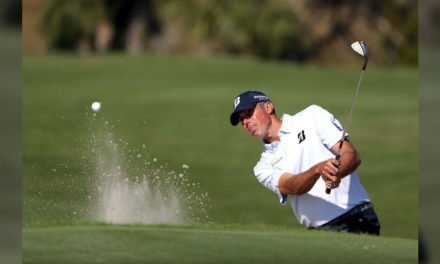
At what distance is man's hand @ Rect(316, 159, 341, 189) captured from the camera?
4562mm

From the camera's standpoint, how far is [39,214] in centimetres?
624

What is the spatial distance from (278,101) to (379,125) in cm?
343

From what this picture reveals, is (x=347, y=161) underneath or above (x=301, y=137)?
underneath

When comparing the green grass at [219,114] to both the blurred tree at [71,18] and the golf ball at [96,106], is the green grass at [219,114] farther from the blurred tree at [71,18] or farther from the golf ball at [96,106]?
the golf ball at [96,106]

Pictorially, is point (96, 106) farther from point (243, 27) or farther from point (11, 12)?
point (243, 27)

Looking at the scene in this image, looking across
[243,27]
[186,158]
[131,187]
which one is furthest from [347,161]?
[243,27]

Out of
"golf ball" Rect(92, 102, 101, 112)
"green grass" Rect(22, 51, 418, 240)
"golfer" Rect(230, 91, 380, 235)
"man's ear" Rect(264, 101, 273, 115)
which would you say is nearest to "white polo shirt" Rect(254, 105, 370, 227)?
"golfer" Rect(230, 91, 380, 235)

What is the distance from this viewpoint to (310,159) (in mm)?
4875

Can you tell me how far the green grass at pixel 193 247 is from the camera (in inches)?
200

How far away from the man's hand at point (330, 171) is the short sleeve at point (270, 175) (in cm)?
35

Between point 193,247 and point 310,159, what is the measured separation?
990 millimetres

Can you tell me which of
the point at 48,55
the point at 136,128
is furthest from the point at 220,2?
the point at 136,128

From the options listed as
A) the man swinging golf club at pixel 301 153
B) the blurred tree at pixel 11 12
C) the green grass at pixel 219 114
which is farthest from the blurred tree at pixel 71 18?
the man swinging golf club at pixel 301 153

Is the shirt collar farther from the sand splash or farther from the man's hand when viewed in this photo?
the sand splash
